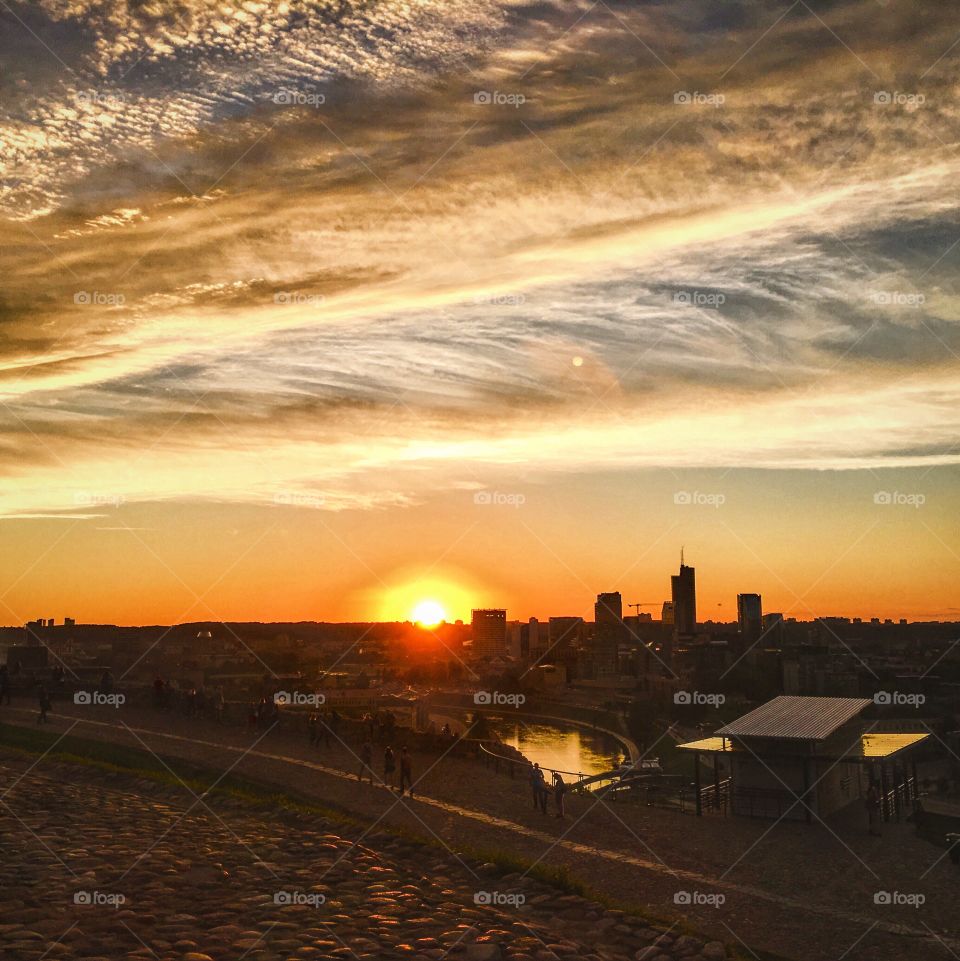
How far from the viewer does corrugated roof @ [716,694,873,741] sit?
95.0 ft

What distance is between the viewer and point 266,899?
17.3 m

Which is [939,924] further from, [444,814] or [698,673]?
[698,673]

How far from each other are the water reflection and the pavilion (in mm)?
48225

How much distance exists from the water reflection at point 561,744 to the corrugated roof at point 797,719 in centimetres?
4741

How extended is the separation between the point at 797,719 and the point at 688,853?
9.75m

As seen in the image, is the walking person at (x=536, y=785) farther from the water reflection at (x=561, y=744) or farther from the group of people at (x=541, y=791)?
the water reflection at (x=561, y=744)

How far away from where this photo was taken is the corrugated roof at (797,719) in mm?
28953

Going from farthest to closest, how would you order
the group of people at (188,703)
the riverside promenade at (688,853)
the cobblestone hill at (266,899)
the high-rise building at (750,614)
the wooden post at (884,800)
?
the high-rise building at (750,614) < the group of people at (188,703) < the wooden post at (884,800) < the riverside promenade at (688,853) < the cobblestone hill at (266,899)

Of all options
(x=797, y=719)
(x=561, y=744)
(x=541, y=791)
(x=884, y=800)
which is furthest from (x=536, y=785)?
(x=561, y=744)

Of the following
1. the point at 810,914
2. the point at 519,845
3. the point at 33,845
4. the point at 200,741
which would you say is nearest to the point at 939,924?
the point at 810,914

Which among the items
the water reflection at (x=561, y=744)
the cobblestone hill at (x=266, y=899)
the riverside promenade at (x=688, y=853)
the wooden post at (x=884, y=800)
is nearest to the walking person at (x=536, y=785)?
the riverside promenade at (x=688, y=853)

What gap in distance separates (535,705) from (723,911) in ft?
400

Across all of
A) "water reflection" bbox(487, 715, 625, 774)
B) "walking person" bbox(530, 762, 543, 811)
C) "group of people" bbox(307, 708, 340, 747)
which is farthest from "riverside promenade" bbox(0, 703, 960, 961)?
"water reflection" bbox(487, 715, 625, 774)

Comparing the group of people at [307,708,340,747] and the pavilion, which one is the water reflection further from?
the pavilion
